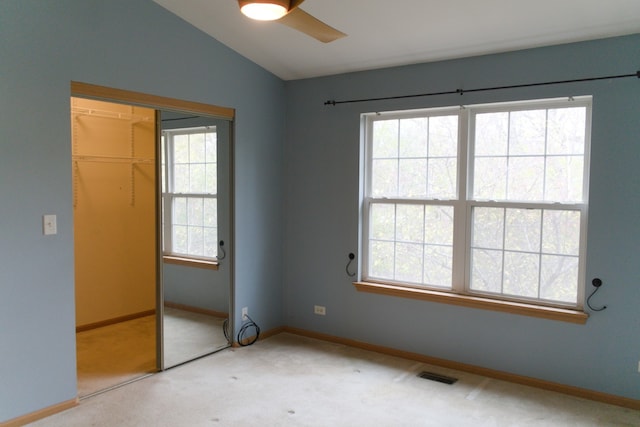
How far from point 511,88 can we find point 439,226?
119 cm

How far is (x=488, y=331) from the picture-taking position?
365 cm

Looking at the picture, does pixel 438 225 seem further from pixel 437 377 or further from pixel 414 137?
pixel 437 377

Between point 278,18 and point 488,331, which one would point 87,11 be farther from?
point 488,331

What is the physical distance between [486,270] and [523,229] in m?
0.43

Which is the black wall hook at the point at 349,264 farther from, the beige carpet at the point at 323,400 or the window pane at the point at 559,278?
the window pane at the point at 559,278

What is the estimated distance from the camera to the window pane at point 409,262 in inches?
158

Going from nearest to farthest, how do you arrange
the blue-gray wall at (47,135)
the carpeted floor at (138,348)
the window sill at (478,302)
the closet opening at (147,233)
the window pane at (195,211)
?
1. the blue-gray wall at (47,135)
2. the window sill at (478,302)
3. the carpeted floor at (138,348)
4. the closet opening at (147,233)
5. the window pane at (195,211)

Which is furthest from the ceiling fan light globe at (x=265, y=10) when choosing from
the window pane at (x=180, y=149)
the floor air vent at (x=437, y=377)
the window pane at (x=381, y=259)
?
the floor air vent at (x=437, y=377)

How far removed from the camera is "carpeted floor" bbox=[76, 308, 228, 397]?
11.8 ft

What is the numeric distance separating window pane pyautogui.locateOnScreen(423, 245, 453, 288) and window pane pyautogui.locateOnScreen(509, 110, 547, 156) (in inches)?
37.1

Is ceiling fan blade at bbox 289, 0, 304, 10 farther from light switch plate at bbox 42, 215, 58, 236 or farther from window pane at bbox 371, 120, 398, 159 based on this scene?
window pane at bbox 371, 120, 398, 159

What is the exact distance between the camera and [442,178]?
3.88 meters

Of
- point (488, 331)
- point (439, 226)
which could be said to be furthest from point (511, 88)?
point (488, 331)

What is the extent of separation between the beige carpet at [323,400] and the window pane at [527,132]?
1.76 metres
